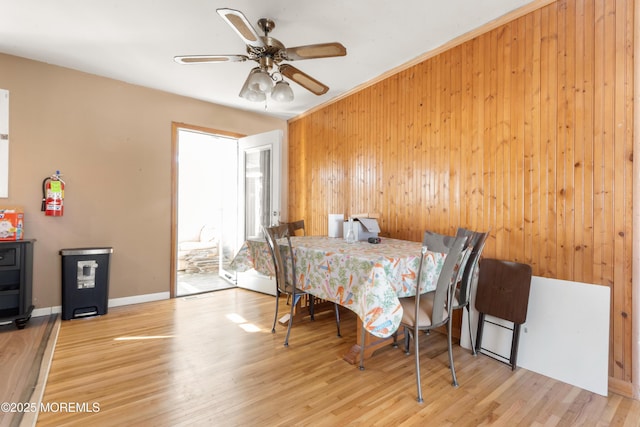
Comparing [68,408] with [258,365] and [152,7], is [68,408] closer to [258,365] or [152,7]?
[258,365]

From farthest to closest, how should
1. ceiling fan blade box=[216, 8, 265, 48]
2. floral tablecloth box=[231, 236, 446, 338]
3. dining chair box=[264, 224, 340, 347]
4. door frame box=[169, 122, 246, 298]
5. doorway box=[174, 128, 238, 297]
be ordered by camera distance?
doorway box=[174, 128, 238, 297]
door frame box=[169, 122, 246, 298]
dining chair box=[264, 224, 340, 347]
floral tablecloth box=[231, 236, 446, 338]
ceiling fan blade box=[216, 8, 265, 48]

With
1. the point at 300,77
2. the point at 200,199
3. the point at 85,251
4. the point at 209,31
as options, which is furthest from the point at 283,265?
the point at 200,199

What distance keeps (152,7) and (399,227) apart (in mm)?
2806

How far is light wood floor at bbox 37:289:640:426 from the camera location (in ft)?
5.33

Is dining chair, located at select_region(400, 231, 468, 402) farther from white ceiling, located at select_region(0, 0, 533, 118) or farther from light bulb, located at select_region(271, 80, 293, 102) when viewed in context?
white ceiling, located at select_region(0, 0, 533, 118)

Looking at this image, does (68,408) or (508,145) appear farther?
(508,145)

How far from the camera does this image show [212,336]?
269 cm

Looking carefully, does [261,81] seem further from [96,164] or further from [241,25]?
[96,164]

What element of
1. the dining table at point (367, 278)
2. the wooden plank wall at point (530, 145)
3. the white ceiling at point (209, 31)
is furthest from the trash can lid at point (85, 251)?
the wooden plank wall at point (530, 145)

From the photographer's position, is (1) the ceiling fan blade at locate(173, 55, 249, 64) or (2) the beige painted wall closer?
(1) the ceiling fan blade at locate(173, 55, 249, 64)

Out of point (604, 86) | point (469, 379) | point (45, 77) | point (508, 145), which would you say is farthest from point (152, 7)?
point (469, 379)

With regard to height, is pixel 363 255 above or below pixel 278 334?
above

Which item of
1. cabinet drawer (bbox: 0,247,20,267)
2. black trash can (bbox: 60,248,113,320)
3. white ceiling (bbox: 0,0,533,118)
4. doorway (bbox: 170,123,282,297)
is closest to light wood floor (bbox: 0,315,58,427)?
black trash can (bbox: 60,248,113,320)

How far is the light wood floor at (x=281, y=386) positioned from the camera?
1.63m
